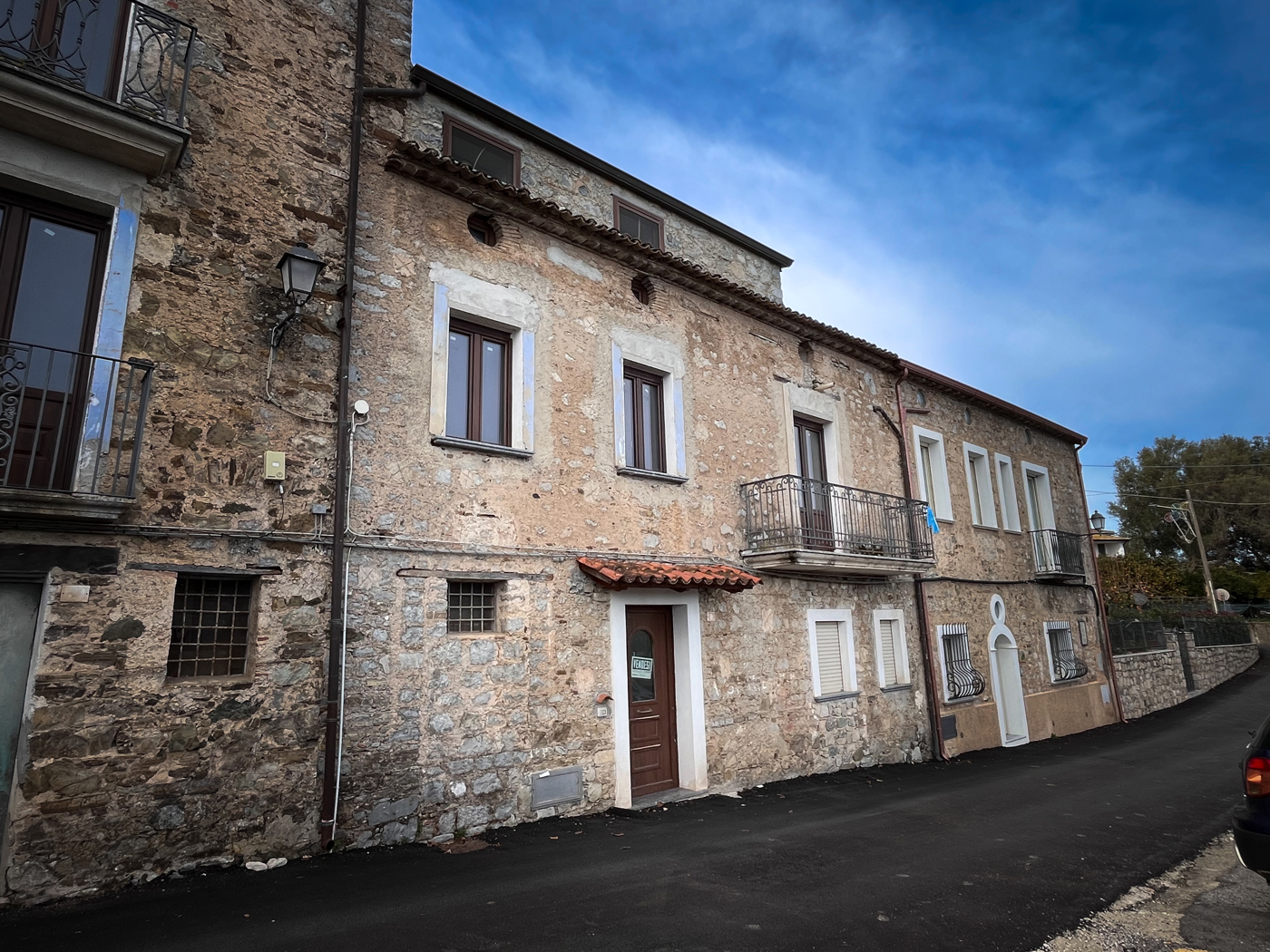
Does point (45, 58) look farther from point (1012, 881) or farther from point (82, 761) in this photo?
point (1012, 881)

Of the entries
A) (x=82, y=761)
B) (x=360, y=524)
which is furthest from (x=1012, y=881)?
(x=82, y=761)

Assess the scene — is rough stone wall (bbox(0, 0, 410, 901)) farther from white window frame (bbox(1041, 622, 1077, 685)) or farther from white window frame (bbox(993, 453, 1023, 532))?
white window frame (bbox(1041, 622, 1077, 685))

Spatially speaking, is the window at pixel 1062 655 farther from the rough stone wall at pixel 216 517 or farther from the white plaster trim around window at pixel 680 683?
the rough stone wall at pixel 216 517

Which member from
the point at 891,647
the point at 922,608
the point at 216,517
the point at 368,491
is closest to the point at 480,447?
the point at 368,491

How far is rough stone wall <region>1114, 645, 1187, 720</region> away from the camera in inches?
691

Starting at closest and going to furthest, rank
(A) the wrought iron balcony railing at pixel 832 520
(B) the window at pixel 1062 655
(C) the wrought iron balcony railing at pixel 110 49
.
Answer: (C) the wrought iron balcony railing at pixel 110 49
(A) the wrought iron balcony railing at pixel 832 520
(B) the window at pixel 1062 655

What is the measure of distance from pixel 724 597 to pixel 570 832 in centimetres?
353

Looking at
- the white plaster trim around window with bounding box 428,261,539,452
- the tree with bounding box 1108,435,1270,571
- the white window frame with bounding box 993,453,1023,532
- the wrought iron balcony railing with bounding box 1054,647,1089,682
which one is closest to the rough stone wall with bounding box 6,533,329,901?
the white plaster trim around window with bounding box 428,261,539,452

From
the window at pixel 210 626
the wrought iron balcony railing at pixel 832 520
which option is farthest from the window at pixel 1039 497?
the window at pixel 210 626

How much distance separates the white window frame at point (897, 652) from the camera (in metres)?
11.3

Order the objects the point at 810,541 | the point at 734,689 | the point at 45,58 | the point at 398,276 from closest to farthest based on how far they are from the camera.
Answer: the point at 45,58, the point at 398,276, the point at 734,689, the point at 810,541

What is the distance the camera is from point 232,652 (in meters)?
5.82

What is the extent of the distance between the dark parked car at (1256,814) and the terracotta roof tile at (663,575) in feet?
16.1

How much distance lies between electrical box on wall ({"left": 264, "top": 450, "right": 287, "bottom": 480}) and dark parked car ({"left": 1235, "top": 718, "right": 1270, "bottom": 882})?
7.17 metres
